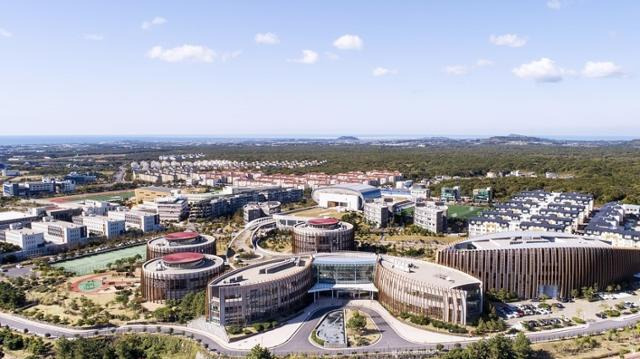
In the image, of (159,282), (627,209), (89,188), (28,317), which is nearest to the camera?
(28,317)

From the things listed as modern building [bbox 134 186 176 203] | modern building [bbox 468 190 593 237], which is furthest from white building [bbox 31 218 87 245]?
modern building [bbox 468 190 593 237]

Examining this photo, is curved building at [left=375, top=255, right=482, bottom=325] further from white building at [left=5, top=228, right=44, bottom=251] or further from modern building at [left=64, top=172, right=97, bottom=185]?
modern building at [left=64, top=172, right=97, bottom=185]

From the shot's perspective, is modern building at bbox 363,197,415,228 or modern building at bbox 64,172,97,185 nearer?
modern building at bbox 363,197,415,228

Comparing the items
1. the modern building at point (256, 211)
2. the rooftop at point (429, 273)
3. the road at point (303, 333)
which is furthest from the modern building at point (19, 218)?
the rooftop at point (429, 273)

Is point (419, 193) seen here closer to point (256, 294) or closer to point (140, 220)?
point (140, 220)

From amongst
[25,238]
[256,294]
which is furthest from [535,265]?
[25,238]

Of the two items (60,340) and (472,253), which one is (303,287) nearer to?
(472,253)

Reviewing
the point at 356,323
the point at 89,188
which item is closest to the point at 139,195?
the point at 89,188
